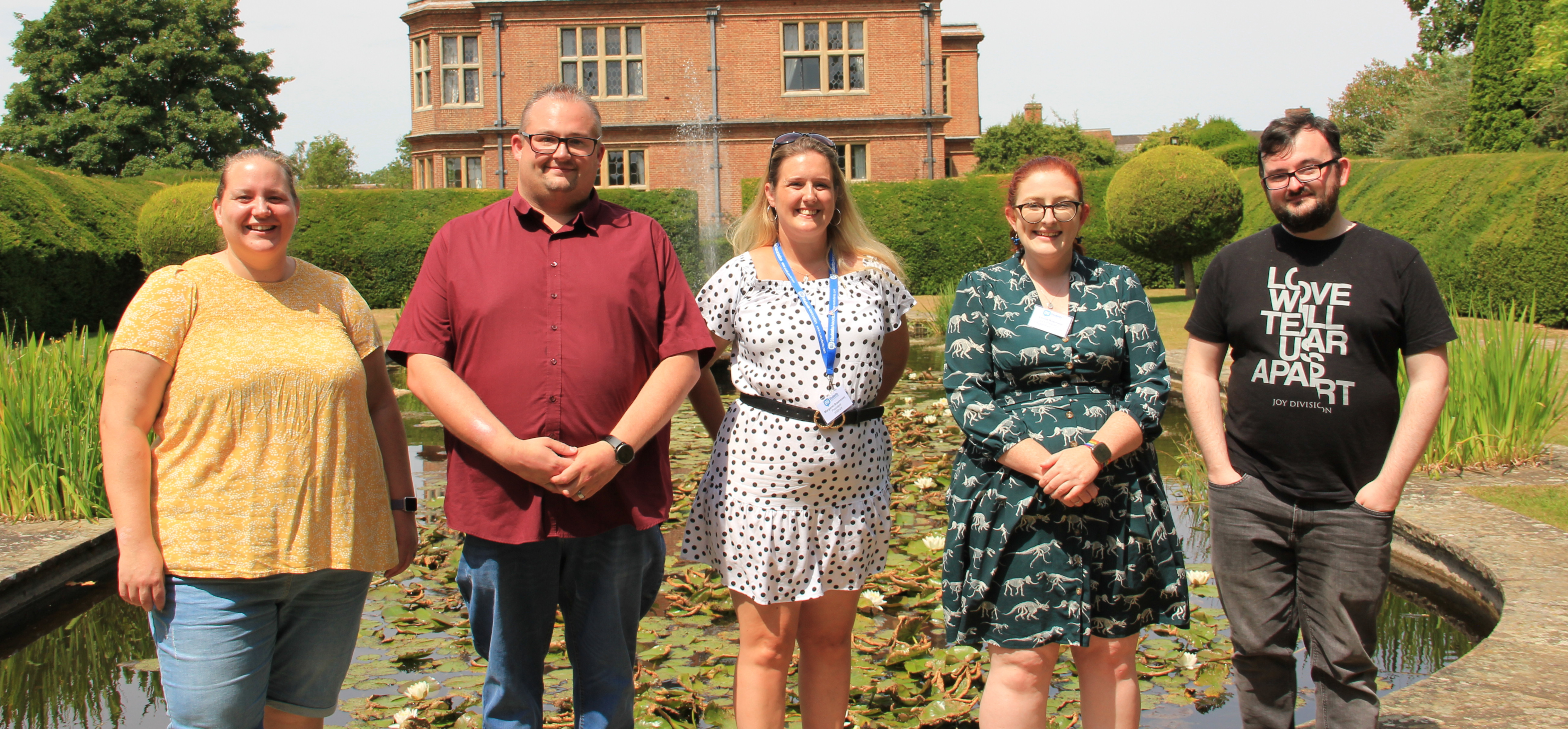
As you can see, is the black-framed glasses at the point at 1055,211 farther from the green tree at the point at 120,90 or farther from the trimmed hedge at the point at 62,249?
the green tree at the point at 120,90

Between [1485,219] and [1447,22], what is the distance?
910 inches

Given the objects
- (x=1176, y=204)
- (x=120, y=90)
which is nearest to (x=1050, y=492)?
(x=1176, y=204)

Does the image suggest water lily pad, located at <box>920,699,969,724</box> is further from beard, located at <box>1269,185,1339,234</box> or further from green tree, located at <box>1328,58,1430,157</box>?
green tree, located at <box>1328,58,1430,157</box>

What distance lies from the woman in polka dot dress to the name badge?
41 centimetres

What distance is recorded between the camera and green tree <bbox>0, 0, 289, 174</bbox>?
35906mm

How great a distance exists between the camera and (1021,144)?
29.9 m

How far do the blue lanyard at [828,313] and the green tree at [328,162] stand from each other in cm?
4325

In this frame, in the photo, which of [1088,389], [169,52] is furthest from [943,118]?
[169,52]

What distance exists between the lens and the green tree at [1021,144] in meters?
29.8

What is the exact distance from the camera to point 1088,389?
247 centimetres

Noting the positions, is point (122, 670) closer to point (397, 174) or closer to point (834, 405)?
point (834, 405)

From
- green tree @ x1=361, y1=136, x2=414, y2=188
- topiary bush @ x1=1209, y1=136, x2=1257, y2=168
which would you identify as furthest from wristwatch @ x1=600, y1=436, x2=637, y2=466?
green tree @ x1=361, y1=136, x2=414, y2=188

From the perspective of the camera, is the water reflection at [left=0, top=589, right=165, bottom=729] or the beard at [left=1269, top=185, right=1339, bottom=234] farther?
the water reflection at [left=0, top=589, right=165, bottom=729]

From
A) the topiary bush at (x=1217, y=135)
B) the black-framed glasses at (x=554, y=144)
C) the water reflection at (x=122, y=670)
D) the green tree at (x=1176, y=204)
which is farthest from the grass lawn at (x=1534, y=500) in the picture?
the topiary bush at (x=1217, y=135)
